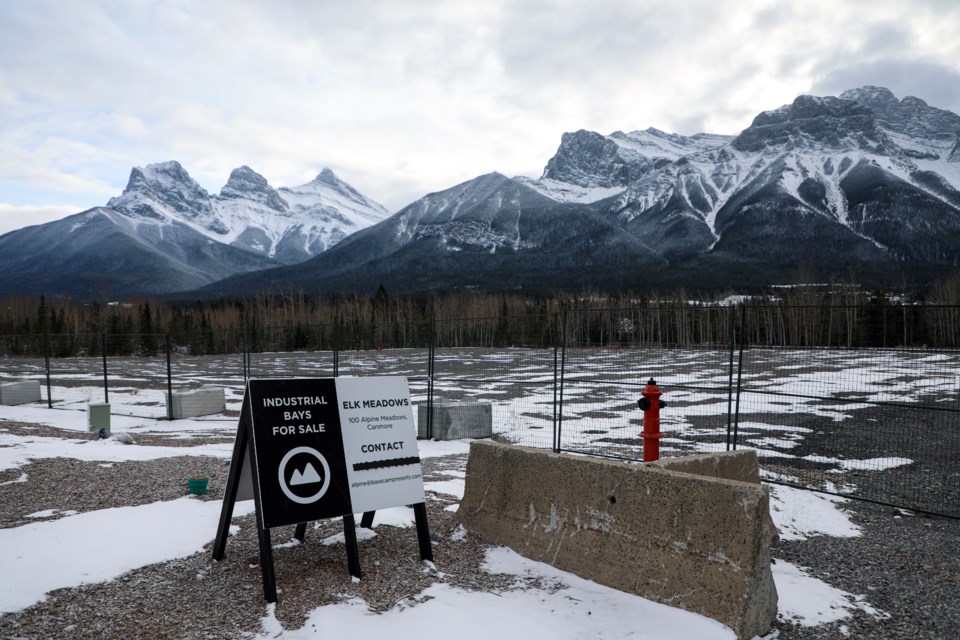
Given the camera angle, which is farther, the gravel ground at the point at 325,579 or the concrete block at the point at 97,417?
the concrete block at the point at 97,417

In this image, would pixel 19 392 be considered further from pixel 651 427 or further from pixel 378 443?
pixel 651 427

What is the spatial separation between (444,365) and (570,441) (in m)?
3.98

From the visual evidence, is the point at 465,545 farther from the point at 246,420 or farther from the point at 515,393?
the point at 515,393

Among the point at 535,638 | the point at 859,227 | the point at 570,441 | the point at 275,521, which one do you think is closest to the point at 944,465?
the point at 570,441

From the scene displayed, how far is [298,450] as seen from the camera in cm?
519

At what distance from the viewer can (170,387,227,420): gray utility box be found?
1706 centimetres

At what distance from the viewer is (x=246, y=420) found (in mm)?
5113

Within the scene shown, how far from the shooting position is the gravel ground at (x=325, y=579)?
443cm

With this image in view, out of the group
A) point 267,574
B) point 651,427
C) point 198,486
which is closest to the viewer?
point 267,574

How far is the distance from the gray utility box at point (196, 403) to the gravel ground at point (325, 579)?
31.3 ft

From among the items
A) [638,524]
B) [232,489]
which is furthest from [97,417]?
[638,524]

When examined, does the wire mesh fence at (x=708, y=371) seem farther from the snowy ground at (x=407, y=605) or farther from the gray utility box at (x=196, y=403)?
the snowy ground at (x=407, y=605)

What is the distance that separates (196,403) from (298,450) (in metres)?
13.7

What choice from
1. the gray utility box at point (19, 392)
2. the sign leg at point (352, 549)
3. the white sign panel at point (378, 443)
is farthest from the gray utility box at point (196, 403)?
the sign leg at point (352, 549)
